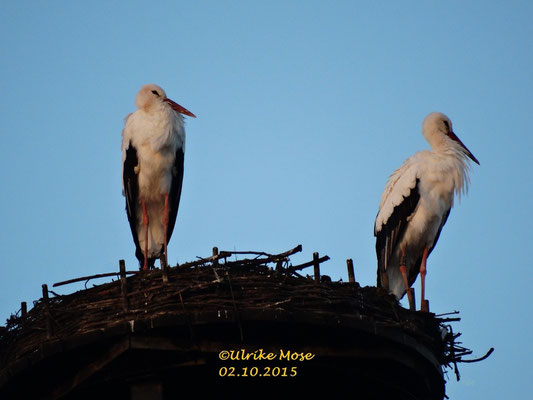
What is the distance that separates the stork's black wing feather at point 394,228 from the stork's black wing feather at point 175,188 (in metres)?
2.01

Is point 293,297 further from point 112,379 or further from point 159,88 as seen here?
point 159,88

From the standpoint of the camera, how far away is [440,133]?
1070 cm

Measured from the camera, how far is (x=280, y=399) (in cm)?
736

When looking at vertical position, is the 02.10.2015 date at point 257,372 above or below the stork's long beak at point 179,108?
below

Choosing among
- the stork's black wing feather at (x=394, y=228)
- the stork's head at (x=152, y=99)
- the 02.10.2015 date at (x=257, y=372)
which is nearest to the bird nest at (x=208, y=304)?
the 02.10.2015 date at (x=257, y=372)

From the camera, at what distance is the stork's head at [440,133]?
10562mm

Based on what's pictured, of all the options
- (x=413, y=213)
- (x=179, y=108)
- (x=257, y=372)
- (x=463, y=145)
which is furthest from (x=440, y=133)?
(x=257, y=372)

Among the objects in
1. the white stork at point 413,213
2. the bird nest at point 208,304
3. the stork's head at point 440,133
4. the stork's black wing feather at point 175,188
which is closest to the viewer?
the bird nest at point 208,304

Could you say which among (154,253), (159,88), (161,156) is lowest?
(154,253)

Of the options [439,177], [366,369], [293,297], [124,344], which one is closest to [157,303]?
[124,344]

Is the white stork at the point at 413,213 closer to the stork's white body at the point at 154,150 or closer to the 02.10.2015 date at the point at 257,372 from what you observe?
the stork's white body at the point at 154,150

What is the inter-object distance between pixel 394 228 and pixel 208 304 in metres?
3.49

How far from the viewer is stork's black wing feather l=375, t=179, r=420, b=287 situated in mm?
9930

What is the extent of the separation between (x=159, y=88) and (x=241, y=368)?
431 centimetres
